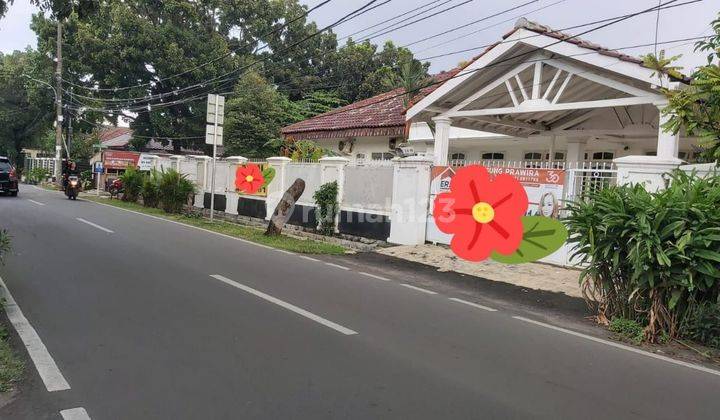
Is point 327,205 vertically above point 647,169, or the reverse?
point 647,169

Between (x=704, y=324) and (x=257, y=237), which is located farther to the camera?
(x=257, y=237)

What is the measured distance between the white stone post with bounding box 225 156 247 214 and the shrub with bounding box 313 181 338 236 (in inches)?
189

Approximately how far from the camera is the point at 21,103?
140 ft

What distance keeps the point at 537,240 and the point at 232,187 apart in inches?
436

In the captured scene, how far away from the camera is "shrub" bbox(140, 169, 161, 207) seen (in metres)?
19.7

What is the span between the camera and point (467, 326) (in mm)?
5938

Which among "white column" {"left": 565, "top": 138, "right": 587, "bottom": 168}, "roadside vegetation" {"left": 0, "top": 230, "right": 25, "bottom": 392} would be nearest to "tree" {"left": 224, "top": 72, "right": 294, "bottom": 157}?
"white column" {"left": 565, "top": 138, "right": 587, "bottom": 168}

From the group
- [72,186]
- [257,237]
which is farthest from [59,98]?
[257,237]

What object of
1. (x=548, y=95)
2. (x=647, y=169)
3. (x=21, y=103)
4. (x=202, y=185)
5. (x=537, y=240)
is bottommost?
(x=537, y=240)

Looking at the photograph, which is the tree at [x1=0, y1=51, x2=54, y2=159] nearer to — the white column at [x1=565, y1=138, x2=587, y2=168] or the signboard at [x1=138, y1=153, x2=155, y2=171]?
the signboard at [x1=138, y1=153, x2=155, y2=171]

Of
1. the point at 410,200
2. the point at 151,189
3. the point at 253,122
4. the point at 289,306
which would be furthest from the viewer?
the point at 253,122

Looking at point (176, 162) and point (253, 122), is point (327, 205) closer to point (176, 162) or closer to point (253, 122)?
point (176, 162)

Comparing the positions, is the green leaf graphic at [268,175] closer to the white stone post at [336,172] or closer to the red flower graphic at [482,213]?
the white stone post at [336,172]

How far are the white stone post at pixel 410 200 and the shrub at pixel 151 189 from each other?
36.1 ft
